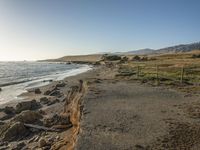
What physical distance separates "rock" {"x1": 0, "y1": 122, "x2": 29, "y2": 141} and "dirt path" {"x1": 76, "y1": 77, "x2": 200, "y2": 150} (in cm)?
337

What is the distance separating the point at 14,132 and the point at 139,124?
651 cm

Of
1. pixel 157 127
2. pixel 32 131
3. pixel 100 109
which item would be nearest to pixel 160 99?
pixel 100 109

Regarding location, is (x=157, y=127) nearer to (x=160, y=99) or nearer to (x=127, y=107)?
(x=127, y=107)

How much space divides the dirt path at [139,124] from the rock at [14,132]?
3.37m

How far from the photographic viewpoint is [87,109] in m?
13.9

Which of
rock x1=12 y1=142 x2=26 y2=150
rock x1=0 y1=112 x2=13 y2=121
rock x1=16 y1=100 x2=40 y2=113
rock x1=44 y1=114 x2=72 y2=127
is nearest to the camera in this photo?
rock x1=12 y1=142 x2=26 y2=150

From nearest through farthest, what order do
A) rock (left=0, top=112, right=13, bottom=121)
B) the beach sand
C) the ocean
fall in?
the beach sand → rock (left=0, top=112, right=13, bottom=121) → the ocean

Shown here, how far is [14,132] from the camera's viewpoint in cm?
1455

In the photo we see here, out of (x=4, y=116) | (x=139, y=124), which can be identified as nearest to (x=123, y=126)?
(x=139, y=124)

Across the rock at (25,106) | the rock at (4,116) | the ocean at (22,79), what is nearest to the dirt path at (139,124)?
the rock at (4,116)

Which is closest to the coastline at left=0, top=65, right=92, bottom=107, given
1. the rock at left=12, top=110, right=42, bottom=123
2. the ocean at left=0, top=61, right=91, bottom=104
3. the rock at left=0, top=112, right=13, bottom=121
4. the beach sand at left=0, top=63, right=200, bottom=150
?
the ocean at left=0, top=61, right=91, bottom=104

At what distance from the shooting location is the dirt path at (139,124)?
31.2 ft

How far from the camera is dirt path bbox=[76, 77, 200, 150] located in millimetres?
9508

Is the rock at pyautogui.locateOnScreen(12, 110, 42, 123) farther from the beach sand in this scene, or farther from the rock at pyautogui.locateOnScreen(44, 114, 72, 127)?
the rock at pyautogui.locateOnScreen(44, 114, 72, 127)
